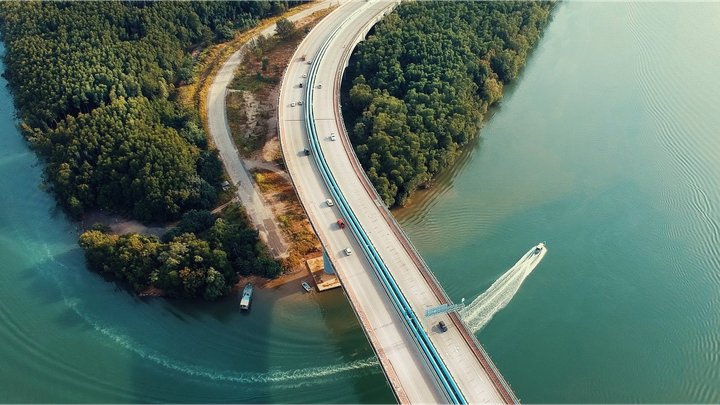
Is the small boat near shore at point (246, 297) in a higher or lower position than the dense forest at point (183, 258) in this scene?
lower

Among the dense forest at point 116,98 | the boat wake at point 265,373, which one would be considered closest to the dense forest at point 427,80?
the boat wake at point 265,373

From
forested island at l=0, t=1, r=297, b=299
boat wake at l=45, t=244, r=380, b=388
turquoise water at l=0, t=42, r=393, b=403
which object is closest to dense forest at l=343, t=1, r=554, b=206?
turquoise water at l=0, t=42, r=393, b=403

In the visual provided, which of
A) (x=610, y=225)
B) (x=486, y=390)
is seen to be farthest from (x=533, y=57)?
(x=486, y=390)

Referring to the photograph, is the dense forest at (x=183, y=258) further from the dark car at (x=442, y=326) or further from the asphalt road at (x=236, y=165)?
the dark car at (x=442, y=326)

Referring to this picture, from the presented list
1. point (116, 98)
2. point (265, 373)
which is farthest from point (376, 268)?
point (116, 98)

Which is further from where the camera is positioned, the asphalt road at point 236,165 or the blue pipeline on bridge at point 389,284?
the asphalt road at point 236,165

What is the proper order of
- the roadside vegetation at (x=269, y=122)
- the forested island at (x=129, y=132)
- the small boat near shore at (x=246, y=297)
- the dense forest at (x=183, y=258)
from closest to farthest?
the dense forest at (x=183, y=258), the small boat near shore at (x=246, y=297), the forested island at (x=129, y=132), the roadside vegetation at (x=269, y=122)

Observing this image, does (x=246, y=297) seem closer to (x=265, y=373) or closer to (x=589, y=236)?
(x=265, y=373)

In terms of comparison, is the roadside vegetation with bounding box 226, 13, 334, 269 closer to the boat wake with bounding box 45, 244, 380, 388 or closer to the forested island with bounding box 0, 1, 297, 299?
the forested island with bounding box 0, 1, 297, 299
